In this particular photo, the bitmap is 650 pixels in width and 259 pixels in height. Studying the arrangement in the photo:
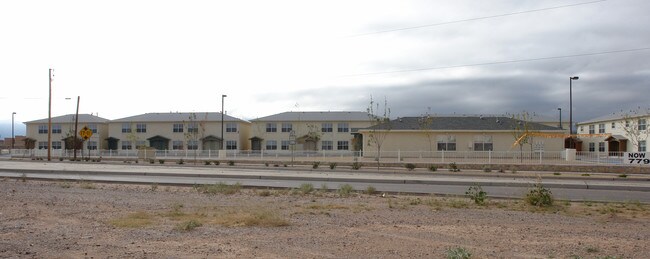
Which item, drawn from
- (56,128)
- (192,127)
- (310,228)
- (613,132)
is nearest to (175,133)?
(192,127)

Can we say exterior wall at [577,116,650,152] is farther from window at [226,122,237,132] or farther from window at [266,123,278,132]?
window at [226,122,237,132]

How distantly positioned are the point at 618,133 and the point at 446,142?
24.0 metres

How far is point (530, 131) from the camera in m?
44.8

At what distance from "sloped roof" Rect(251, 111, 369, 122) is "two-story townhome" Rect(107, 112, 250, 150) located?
3553 mm

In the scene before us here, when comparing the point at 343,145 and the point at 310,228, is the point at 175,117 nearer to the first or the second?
the point at 343,145

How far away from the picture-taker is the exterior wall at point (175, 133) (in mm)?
68438

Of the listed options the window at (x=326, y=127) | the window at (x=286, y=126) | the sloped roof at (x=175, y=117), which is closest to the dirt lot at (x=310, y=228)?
the window at (x=286, y=126)

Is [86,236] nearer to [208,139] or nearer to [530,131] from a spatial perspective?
[530,131]

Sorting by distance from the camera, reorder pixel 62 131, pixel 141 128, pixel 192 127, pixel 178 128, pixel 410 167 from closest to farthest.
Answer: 1. pixel 410 167
2. pixel 192 127
3. pixel 178 128
4. pixel 141 128
5. pixel 62 131

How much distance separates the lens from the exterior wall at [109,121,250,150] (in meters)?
68.4

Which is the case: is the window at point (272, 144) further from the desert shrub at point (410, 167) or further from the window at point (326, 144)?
the desert shrub at point (410, 167)

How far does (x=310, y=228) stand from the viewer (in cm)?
966

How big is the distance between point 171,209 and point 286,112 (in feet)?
200

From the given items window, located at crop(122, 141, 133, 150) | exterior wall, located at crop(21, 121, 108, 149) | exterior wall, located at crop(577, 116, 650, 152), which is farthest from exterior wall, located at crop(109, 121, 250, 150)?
exterior wall, located at crop(577, 116, 650, 152)
